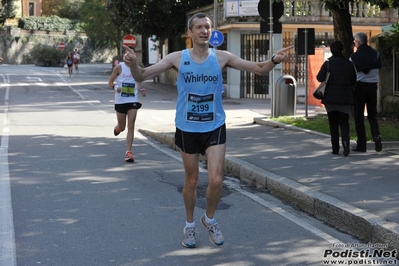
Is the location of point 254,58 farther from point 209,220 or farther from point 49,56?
point 49,56

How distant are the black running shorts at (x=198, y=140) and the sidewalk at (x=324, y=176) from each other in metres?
1.59

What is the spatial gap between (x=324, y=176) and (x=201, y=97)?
3.73 meters

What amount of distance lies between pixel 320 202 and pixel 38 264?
10.5ft

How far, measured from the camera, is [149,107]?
26.7 meters

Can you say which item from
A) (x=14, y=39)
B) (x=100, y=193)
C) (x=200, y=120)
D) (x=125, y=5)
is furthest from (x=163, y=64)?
(x=14, y=39)

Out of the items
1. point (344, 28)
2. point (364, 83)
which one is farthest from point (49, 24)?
point (364, 83)

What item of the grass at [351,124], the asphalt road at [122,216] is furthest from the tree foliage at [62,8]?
the asphalt road at [122,216]

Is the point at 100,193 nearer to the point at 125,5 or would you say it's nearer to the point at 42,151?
the point at 42,151

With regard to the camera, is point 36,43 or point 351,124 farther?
point 36,43

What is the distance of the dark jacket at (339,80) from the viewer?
11.4m

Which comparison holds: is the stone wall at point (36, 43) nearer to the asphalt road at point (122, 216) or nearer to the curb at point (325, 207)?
the asphalt road at point (122, 216)

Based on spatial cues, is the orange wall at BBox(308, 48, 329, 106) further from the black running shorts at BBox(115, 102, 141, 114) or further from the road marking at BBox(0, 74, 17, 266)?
the road marking at BBox(0, 74, 17, 266)

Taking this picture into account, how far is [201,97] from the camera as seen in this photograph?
650cm

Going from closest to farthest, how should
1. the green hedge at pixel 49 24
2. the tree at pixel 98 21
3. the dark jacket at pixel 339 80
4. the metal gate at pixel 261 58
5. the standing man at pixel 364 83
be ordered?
the dark jacket at pixel 339 80
the standing man at pixel 364 83
the metal gate at pixel 261 58
the tree at pixel 98 21
the green hedge at pixel 49 24
